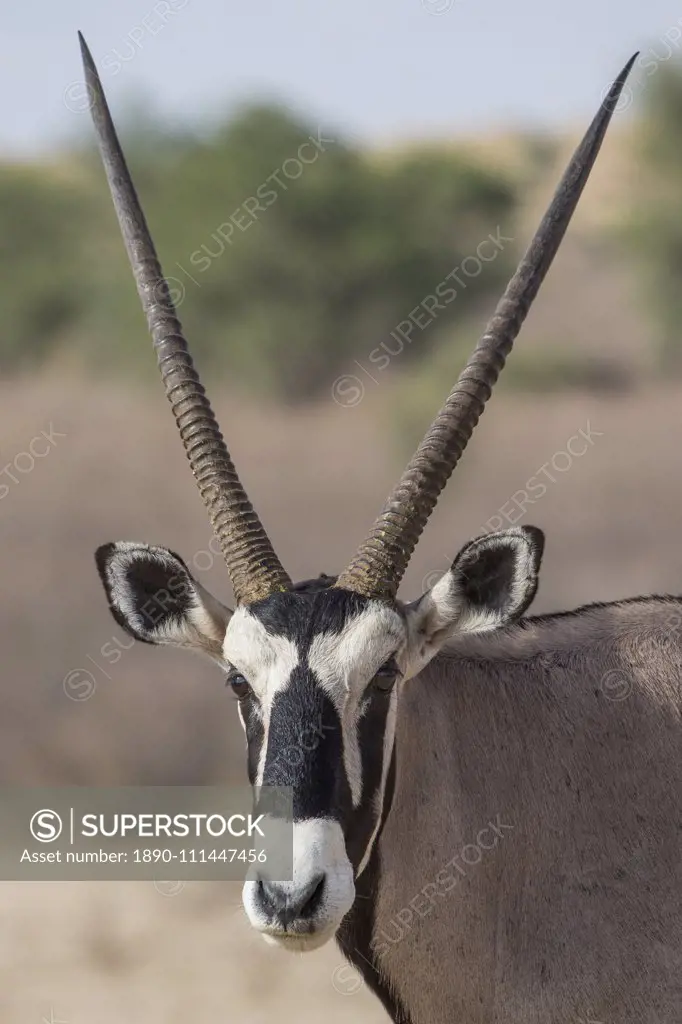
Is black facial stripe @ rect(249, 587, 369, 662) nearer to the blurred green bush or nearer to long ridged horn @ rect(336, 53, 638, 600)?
long ridged horn @ rect(336, 53, 638, 600)

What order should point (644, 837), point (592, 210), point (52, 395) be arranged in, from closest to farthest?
point (644, 837) → point (52, 395) → point (592, 210)

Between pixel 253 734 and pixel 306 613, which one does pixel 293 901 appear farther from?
pixel 306 613

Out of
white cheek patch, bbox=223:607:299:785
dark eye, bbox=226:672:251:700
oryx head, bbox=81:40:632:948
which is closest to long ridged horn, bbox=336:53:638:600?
oryx head, bbox=81:40:632:948

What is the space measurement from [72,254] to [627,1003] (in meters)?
29.7

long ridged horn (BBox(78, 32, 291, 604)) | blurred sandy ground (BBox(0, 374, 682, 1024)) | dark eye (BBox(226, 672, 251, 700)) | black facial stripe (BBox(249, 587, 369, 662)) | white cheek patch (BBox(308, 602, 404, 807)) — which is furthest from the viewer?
blurred sandy ground (BBox(0, 374, 682, 1024))

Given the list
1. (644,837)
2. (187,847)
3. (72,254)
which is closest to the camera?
(644,837)

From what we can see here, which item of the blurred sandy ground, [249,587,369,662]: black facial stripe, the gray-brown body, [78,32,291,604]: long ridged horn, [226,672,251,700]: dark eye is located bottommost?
the blurred sandy ground

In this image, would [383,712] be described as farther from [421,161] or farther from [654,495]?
[421,161]

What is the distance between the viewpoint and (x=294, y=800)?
4.68 metres

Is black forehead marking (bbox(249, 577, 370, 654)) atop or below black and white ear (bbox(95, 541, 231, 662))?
atop

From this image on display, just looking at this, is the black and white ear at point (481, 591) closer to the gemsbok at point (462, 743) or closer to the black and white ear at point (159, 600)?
the gemsbok at point (462, 743)

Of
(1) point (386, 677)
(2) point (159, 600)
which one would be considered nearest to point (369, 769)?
(1) point (386, 677)

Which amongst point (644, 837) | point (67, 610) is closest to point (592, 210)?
point (67, 610)

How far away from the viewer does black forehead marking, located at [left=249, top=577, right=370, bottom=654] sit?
5043mm
